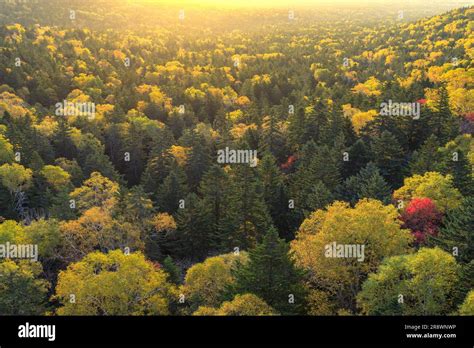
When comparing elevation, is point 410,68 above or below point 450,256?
above

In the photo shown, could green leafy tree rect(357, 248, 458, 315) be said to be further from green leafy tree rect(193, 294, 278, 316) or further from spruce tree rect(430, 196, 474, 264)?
green leafy tree rect(193, 294, 278, 316)

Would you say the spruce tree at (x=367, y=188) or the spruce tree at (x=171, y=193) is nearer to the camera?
the spruce tree at (x=367, y=188)

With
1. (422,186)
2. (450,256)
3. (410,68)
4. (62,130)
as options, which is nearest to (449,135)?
(422,186)

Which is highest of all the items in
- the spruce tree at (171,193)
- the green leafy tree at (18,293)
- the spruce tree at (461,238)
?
the spruce tree at (171,193)

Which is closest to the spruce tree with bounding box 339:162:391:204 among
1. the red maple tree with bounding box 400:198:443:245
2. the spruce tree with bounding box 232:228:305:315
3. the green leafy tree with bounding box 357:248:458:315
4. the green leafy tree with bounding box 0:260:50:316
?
the red maple tree with bounding box 400:198:443:245

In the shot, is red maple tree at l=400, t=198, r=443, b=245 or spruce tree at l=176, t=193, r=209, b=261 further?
spruce tree at l=176, t=193, r=209, b=261

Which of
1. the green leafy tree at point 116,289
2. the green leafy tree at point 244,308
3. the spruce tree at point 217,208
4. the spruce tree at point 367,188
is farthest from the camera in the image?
the spruce tree at point 217,208

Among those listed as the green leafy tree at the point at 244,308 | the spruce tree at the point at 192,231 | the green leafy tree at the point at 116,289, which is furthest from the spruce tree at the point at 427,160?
the green leafy tree at the point at 116,289

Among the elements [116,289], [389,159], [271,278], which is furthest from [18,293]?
[389,159]

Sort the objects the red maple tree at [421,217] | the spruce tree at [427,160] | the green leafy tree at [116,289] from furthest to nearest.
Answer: the spruce tree at [427,160], the red maple tree at [421,217], the green leafy tree at [116,289]

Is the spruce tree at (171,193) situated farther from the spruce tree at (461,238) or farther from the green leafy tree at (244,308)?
the spruce tree at (461,238)
